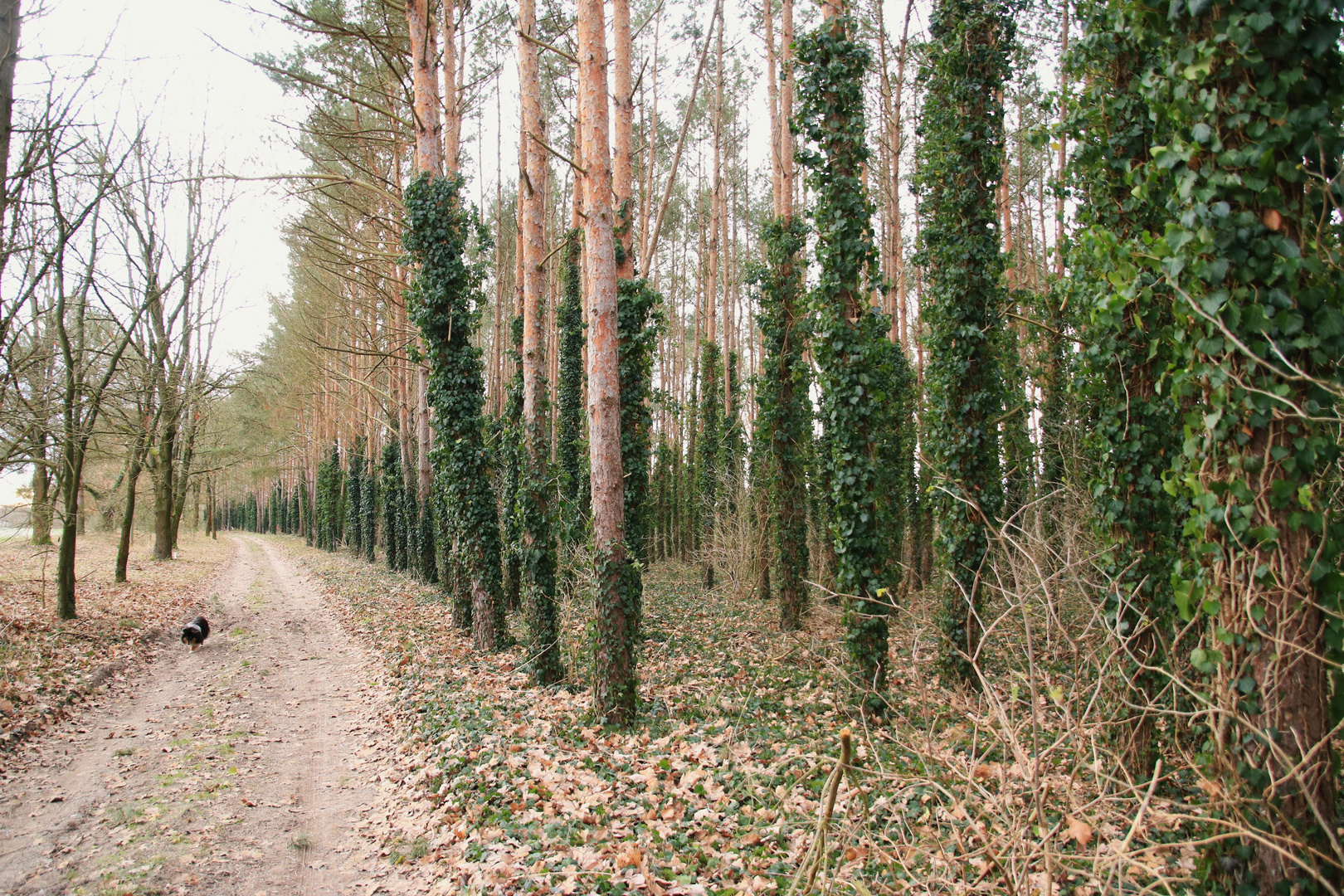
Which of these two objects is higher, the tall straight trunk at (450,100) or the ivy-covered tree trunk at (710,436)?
the tall straight trunk at (450,100)

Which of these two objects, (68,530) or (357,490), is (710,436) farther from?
(357,490)

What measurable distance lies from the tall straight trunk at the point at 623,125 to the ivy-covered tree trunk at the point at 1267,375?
18.2 ft

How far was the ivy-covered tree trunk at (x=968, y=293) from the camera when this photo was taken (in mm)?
7527

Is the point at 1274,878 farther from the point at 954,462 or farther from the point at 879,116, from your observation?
the point at 879,116

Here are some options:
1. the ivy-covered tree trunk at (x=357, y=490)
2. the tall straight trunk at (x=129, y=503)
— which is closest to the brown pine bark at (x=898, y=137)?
the tall straight trunk at (x=129, y=503)

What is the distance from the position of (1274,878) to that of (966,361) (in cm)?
564

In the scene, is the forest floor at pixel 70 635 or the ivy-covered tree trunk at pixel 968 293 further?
the ivy-covered tree trunk at pixel 968 293

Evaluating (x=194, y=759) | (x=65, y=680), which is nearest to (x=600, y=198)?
(x=194, y=759)

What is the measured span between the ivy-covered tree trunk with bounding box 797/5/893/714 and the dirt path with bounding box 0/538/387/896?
16.8ft

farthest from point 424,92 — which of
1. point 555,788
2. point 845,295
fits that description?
point 555,788

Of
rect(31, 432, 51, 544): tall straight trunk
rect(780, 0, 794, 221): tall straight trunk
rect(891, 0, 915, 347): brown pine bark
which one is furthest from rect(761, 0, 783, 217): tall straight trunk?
A: rect(31, 432, 51, 544): tall straight trunk

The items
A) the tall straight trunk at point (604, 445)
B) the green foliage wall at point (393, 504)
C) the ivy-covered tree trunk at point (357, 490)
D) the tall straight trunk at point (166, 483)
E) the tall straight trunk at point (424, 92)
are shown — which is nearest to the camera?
the tall straight trunk at point (604, 445)

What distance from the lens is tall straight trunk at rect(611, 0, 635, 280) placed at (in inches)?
298

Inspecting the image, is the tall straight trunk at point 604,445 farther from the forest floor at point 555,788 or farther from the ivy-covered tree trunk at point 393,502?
the ivy-covered tree trunk at point 393,502
